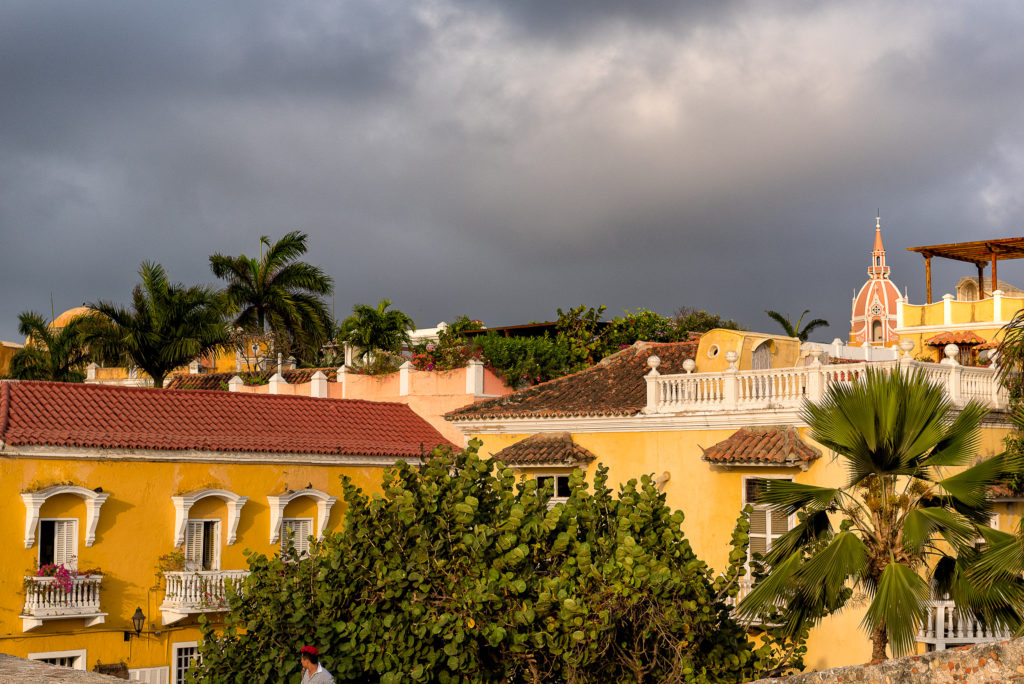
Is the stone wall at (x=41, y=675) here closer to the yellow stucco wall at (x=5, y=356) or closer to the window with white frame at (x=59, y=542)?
the window with white frame at (x=59, y=542)

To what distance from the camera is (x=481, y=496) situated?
12555 mm

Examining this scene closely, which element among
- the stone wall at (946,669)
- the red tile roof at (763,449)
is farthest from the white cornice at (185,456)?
the stone wall at (946,669)

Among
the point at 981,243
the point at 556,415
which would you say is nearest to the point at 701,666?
the point at 556,415

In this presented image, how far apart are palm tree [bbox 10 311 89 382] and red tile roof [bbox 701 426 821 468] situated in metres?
23.4

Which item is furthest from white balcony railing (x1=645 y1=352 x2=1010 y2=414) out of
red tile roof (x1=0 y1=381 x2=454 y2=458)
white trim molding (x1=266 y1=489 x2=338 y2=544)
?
white trim molding (x1=266 y1=489 x2=338 y2=544)

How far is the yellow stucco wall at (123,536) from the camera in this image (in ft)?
67.3

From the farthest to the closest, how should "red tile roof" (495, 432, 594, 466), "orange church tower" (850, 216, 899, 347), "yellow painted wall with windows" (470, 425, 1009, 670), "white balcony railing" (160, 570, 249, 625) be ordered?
"orange church tower" (850, 216, 899, 347)
"red tile roof" (495, 432, 594, 466)
"white balcony railing" (160, 570, 249, 625)
"yellow painted wall with windows" (470, 425, 1009, 670)

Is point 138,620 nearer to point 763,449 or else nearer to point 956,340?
point 763,449

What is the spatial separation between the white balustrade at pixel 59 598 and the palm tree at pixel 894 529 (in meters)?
12.9

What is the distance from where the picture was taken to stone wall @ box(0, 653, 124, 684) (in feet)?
34.7

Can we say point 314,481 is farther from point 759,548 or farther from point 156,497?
point 759,548

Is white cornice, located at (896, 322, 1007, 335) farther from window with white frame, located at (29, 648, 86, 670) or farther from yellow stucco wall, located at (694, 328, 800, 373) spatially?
window with white frame, located at (29, 648, 86, 670)

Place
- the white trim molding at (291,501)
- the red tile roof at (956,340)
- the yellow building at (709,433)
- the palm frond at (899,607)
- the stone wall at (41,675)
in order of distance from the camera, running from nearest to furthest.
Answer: the stone wall at (41,675) < the palm frond at (899,607) < the yellow building at (709,433) < the white trim molding at (291,501) < the red tile roof at (956,340)

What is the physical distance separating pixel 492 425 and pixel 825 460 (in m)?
7.55
